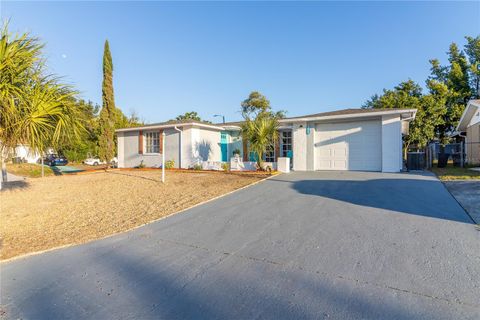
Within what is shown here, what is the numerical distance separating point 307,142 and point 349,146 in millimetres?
2276

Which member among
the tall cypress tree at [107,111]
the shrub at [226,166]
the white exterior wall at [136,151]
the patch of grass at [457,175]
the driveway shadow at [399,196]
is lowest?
the driveway shadow at [399,196]

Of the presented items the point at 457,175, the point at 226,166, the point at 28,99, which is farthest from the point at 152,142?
the point at 457,175

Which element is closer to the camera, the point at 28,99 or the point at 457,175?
the point at 28,99

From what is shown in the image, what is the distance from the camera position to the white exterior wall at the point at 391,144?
12336mm

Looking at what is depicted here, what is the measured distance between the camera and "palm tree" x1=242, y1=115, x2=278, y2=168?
13391mm

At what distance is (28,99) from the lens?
652 centimetres

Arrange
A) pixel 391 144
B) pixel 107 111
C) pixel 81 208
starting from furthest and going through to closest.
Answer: pixel 107 111 < pixel 391 144 < pixel 81 208

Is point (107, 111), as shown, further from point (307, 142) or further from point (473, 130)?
point (473, 130)

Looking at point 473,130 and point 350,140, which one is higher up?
point 473,130

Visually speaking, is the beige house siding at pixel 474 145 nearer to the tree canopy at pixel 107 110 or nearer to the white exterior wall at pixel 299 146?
the white exterior wall at pixel 299 146

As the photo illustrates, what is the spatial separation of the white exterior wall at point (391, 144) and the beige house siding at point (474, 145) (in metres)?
6.38

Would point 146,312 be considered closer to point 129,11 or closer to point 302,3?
point 129,11

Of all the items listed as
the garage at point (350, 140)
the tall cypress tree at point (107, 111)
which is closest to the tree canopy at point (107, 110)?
the tall cypress tree at point (107, 111)

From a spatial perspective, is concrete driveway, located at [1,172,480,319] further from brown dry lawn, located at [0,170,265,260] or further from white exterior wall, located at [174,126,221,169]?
white exterior wall, located at [174,126,221,169]
